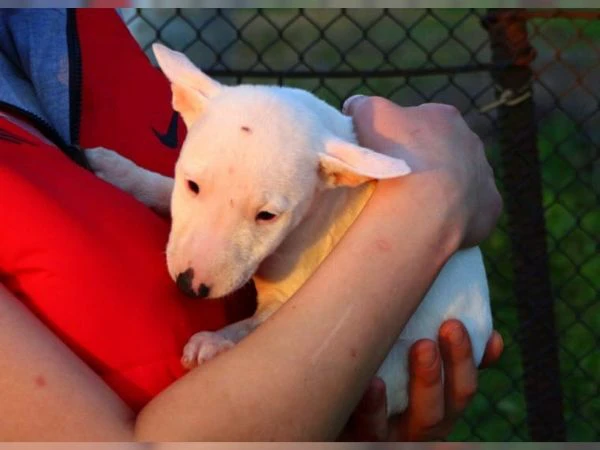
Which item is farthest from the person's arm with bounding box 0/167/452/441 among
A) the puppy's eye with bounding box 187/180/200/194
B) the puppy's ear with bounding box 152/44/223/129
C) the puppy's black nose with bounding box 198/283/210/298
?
the puppy's ear with bounding box 152/44/223/129

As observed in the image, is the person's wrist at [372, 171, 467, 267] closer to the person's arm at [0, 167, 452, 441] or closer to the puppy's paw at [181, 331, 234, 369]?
the person's arm at [0, 167, 452, 441]

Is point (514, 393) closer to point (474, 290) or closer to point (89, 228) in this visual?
point (474, 290)

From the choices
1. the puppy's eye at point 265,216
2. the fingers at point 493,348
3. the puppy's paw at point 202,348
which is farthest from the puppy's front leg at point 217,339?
the fingers at point 493,348

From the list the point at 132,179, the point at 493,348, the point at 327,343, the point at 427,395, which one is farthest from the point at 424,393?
the point at 132,179

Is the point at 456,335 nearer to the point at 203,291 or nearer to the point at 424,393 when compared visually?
the point at 424,393

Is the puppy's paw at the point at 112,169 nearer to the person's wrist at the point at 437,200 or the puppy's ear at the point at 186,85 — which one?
the puppy's ear at the point at 186,85

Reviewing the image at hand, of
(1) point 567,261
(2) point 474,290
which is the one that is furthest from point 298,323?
(1) point 567,261
